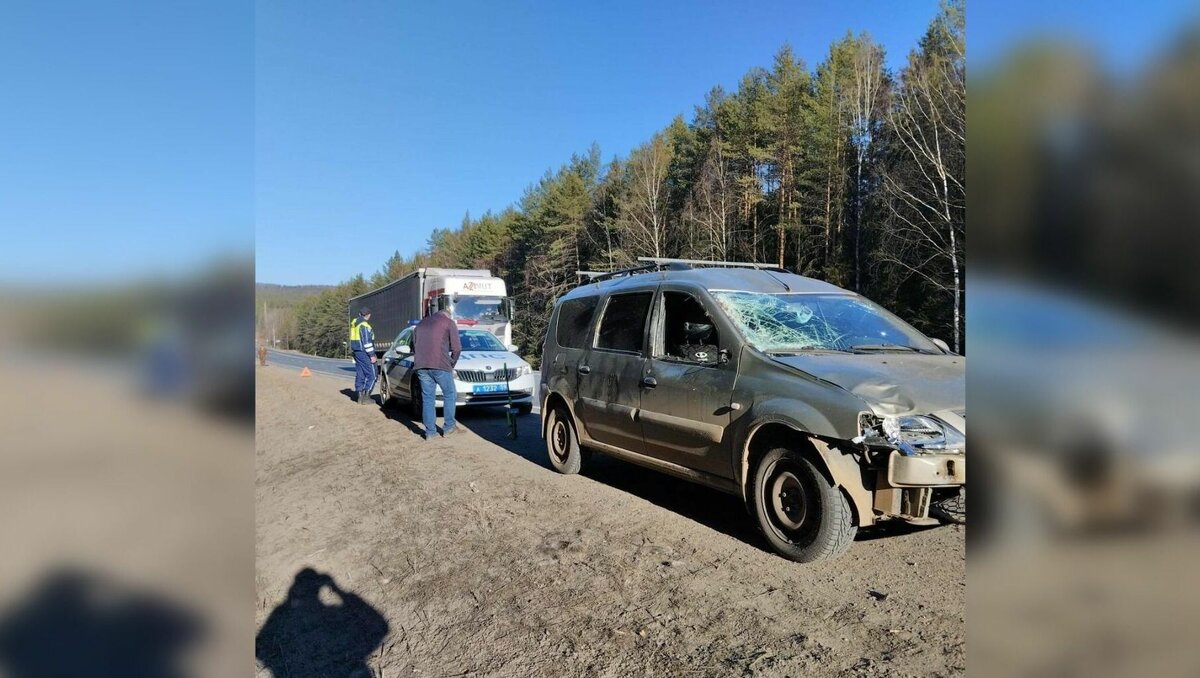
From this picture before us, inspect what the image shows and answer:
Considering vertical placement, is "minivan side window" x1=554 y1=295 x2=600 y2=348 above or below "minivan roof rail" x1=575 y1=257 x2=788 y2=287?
below

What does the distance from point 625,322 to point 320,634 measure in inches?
131

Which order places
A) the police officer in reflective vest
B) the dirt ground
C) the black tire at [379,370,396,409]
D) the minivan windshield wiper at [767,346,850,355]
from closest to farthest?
the dirt ground
the minivan windshield wiper at [767,346,850,355]
the black tire at [379,370,396,409]
the police officer in reflective vest

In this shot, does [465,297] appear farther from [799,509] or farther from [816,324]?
[799,509]

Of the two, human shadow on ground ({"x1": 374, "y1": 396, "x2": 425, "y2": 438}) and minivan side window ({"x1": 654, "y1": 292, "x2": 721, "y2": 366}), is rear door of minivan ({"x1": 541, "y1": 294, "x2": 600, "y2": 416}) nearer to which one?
minivan side window ({"x1": 654, "y1": 292, "x2": 721, "y2": 366})

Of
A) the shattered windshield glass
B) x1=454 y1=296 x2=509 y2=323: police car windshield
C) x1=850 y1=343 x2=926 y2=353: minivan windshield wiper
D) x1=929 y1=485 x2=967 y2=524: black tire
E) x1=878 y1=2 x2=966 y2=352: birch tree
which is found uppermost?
x1=878 y1=2 x2=966 y2=352: birch tree

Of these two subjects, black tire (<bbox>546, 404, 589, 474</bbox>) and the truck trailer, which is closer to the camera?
black tire (<bbox>546, 404, 589, 474</bbox>)

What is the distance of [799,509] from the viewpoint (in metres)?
4.04

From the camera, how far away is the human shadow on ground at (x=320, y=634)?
132 inches

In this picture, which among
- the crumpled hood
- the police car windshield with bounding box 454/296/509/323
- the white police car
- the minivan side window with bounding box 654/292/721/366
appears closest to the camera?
the crumpled hood

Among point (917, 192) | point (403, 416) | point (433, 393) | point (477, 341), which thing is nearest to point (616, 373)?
point (433, 393)

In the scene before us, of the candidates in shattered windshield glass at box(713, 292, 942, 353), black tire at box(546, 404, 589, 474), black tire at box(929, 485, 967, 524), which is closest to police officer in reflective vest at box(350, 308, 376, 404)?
black tire at box(546, 404, 589, 474)

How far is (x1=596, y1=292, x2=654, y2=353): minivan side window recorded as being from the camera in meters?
5.63
